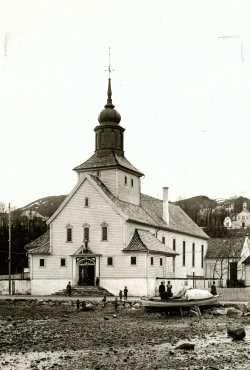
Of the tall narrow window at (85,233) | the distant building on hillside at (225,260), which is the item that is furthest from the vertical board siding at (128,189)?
the distant building on hillside at (225,260)

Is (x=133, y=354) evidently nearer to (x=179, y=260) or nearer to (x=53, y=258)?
(x=53, y=258)

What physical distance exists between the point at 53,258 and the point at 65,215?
4264 mm

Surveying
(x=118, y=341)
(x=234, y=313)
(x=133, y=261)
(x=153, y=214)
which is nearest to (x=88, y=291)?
(x=133, y=261)

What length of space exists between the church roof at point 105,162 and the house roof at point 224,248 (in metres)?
22.0

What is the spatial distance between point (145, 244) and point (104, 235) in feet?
13.3

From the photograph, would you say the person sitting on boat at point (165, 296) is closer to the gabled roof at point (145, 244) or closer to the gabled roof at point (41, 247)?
the gabled roof at point (145, 244)

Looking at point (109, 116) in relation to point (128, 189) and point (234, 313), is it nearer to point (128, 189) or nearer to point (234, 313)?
point (128, 189)

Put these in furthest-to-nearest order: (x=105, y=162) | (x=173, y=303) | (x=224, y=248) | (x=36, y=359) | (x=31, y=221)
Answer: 1. (x=31, y=221)
2. (x=224, y=248)
3. (x=105, y=162)
4. (x=173, y=303)
5. (x=36, y=359)

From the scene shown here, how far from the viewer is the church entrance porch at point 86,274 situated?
51.6m

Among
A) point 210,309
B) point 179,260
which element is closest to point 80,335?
point 210,309

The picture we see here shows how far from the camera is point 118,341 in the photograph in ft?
68.8

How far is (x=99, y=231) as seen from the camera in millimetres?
51688

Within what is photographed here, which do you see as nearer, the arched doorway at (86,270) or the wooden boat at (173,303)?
the wooden boat at (173,303)

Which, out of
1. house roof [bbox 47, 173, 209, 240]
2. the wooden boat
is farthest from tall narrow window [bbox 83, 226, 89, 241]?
the wooden boat
